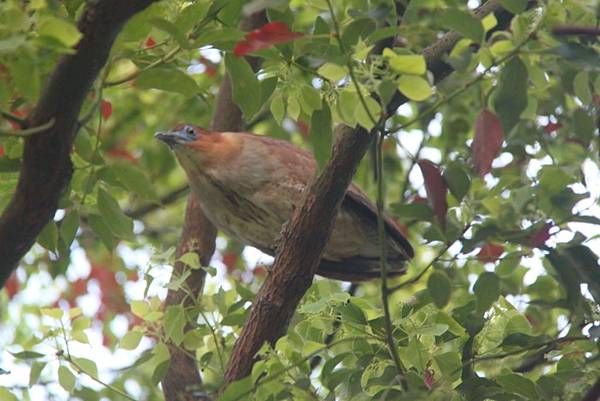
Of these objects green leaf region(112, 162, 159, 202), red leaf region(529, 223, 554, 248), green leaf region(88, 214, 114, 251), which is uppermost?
red leaf region(529, 223, 554, 248)

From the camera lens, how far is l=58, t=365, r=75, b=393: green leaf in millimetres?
Answer: 3893

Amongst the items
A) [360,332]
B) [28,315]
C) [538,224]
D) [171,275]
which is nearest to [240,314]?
[171,275]

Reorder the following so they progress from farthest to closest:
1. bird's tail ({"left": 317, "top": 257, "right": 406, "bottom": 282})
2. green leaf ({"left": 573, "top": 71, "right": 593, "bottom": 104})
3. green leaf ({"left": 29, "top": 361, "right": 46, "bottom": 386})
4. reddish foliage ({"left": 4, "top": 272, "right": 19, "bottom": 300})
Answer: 1. reddish foliage ({"left": 4, "top": 272, "right": 19, "bottom": 300})
2. bird's tail ({"left": 317, "top": 257, "right": 406, "bottom": 282})
3. green leaf ({"left": 29, "top": 361, "right": 46, "bottom": 386})
4. green leaf ({"left": 573, "top": 71, "right": 593, "bottom": 104})

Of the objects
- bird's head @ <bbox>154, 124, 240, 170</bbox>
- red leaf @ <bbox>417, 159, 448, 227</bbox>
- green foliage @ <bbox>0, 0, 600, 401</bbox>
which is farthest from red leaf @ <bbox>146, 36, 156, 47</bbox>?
bird's head @ <bbox>154, 124, 240, 170</bbox>

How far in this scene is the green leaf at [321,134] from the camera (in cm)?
329

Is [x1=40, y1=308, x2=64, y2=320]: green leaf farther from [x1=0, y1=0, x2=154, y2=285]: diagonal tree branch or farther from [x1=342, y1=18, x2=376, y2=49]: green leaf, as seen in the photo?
[x1=342, y1=18, x2=376, y2=49]: green leaf

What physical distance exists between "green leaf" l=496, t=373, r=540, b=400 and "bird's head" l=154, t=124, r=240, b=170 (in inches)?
116

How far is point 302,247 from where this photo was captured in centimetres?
414

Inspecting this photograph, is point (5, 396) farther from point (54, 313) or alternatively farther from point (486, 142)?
point (486, 142)

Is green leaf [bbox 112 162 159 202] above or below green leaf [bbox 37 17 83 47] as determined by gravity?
below

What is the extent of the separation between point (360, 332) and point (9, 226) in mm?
1195

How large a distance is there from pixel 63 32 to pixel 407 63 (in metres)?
0.86

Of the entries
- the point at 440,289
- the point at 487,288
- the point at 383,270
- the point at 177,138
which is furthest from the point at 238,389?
the point at 177,138

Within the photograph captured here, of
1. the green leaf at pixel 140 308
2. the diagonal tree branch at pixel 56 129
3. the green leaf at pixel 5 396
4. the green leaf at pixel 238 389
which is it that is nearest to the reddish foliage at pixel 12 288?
the green leaf at pixel 140 308
